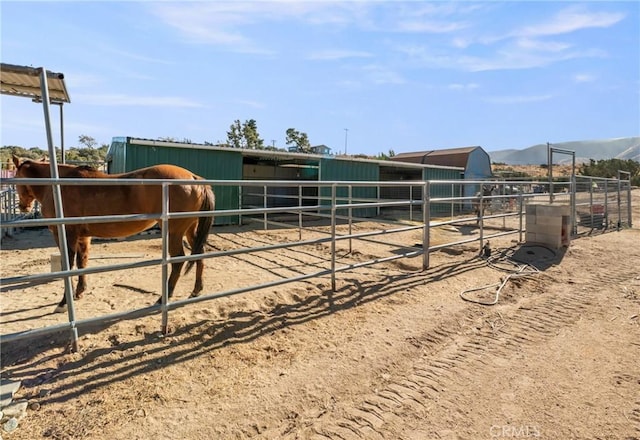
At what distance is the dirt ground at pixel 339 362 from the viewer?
6.22 feet

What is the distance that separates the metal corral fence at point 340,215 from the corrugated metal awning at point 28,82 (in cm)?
97

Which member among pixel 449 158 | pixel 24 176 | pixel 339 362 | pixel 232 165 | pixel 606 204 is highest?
pixel 449 158

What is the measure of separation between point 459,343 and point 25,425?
2.84 metres

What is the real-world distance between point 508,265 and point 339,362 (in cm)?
397

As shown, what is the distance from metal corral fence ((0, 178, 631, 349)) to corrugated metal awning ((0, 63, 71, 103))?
0.97 metres

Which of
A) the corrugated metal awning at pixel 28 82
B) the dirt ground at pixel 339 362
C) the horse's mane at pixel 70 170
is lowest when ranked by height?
the dirt ground at pixel 339 362

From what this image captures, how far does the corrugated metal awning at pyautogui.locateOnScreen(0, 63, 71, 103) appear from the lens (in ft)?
8.18

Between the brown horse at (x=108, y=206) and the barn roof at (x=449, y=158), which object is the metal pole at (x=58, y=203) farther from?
the barn roof at (x=449, y=158)

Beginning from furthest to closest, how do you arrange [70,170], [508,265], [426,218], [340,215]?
[340,215]
[508,265]
[426,218]
[70,170]

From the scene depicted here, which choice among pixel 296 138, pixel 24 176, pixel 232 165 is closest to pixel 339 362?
pixel 24 176

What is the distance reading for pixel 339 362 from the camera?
2545 mm

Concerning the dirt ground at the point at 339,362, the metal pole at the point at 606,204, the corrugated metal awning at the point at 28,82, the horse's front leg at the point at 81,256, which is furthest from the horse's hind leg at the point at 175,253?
the metal pole at the point at 606,204

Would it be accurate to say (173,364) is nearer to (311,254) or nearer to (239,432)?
(239,432)

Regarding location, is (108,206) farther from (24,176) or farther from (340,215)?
(340,215)
